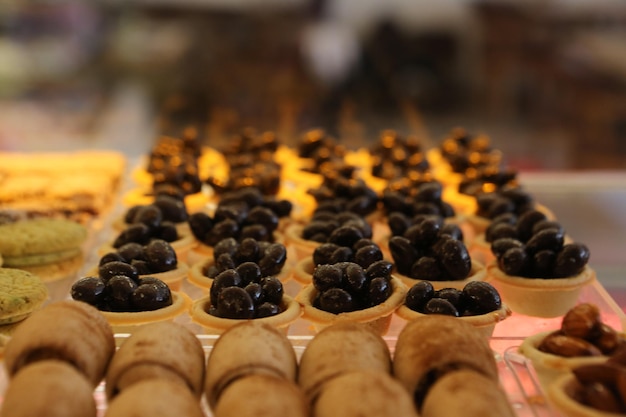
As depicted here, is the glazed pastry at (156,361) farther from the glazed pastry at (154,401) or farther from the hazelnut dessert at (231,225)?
the hazelnut dessert at (231,225)

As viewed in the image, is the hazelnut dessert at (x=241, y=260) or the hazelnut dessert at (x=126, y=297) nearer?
the hazelnut dessert at (x=126, y=297)

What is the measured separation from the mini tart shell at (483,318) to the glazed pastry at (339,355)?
260mm

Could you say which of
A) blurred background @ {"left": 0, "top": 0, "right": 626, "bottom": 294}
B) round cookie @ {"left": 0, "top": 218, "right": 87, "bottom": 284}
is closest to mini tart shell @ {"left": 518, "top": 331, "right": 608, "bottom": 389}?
round cookie @ {"left": 0, "top": 218, "right": 87, "bottom": 284}

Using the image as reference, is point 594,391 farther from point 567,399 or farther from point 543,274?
point 543,274

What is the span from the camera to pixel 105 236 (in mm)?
2385

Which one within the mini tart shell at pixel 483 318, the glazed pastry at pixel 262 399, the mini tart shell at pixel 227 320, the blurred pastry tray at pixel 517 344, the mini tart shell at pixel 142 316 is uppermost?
the glazed pastry at pixel 262 399

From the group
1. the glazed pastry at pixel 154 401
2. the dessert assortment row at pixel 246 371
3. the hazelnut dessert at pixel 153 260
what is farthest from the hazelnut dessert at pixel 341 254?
the glazed pastry at pixel 154 401

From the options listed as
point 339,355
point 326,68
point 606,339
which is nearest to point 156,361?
point 339,355

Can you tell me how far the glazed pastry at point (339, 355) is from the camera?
1271 mm

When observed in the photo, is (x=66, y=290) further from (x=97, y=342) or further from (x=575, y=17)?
(x=575, y=17)

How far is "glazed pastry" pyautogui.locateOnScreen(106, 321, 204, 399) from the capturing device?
127 centimetres

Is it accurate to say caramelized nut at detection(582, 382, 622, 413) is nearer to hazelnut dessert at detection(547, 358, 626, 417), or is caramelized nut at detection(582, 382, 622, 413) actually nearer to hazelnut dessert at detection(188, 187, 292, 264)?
hazelnut dessert at detection(547, 358, 626, 417)

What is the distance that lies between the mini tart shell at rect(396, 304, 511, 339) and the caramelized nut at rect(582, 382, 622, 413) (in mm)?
338

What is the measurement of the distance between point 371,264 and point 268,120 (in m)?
2.68
